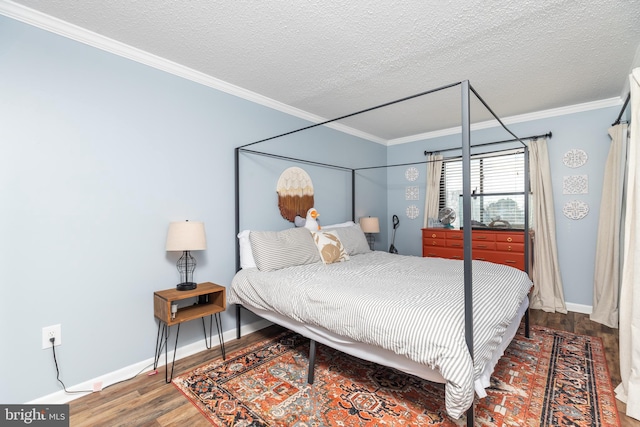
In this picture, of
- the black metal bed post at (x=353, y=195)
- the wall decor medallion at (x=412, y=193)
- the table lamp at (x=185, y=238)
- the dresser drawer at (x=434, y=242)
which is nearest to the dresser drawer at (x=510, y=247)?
the dresser drawer at (x=434, y=242)

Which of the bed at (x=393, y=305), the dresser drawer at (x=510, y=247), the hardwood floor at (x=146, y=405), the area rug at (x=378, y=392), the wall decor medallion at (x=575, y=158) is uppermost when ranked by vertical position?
the wall decor medallion at (x=575, y=158)

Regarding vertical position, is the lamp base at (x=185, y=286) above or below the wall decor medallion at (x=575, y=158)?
below

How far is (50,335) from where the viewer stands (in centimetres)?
190

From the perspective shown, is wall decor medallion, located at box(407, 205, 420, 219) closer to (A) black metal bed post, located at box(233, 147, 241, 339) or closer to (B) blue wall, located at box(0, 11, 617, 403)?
(B) blue wall, located at box(0, 11, 617, 403)

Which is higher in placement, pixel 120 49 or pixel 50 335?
pixel 120 49

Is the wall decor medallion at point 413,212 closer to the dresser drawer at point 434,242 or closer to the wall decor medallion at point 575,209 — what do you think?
the dresser drawer at point 434,242

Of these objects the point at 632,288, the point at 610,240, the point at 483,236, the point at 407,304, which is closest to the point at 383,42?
the point at 407,304

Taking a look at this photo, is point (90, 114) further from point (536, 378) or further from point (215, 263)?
point (536, 378)

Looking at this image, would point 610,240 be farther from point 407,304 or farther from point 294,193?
point 294,193

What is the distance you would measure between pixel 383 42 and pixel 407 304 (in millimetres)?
1816

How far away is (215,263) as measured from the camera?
2758mm

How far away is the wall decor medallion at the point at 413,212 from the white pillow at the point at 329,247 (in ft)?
6.84

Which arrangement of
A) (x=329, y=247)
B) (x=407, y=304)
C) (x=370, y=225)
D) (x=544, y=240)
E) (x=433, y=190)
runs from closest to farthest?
1. (x=407, y=304)
2. (x=329, y=247)
3. (x=544, y=240)
4. (x=370, y=225)
5. (x=433, y=190)

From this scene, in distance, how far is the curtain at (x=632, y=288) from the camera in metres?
1.75
